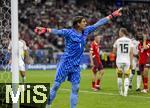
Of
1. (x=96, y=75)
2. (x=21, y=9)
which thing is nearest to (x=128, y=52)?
(x=96, y=75)

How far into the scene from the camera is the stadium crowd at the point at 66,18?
42781 mm

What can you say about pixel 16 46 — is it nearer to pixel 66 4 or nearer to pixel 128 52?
pixel 128 52

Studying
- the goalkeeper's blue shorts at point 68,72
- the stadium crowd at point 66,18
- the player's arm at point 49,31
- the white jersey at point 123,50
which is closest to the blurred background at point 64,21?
the stadium crowd at point 66,18

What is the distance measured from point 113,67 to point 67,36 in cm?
2731

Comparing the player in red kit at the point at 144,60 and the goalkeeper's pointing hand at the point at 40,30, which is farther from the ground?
the goalkeeper's pointing hand at the point at 40,30

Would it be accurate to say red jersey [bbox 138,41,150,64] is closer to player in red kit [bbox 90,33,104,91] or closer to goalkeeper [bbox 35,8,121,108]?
player in red kit [bbox 90,33,104,91]

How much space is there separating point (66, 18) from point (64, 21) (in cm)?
61

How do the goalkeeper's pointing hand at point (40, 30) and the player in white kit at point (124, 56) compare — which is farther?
the player in white kit at point (124, 56)

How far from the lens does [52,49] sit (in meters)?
40.2

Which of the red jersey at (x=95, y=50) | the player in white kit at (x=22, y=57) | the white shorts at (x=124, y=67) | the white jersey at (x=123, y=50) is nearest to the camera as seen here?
the white shorts at (x=124, y=67)

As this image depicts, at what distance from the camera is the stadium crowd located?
4278cm

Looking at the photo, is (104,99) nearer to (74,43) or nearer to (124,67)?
(124,67)

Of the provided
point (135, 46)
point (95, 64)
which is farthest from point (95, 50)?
point (135, 46)

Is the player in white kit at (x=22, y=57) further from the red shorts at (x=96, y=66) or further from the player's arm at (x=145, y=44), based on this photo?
the player's arm at (x=145, y=44)
